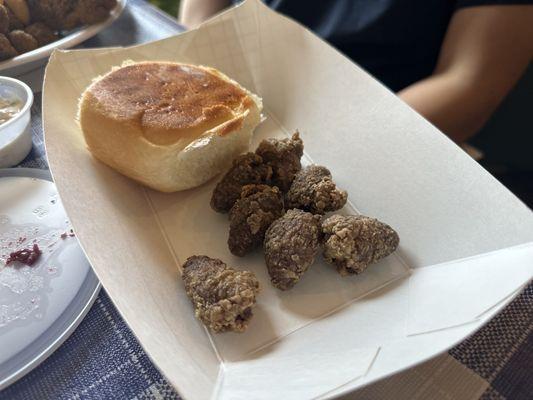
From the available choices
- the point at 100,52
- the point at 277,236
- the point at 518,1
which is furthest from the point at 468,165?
the point at 100,52

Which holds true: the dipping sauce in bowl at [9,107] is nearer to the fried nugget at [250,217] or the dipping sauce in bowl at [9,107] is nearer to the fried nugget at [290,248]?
the fried nugget at [250,217]

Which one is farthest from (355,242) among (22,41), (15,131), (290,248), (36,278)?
(22,41)

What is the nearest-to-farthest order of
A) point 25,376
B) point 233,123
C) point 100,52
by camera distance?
point 25,376, point 233,123, point 100,52

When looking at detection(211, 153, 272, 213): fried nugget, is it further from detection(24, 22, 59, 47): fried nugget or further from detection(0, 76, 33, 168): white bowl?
detection(24, 22, 59, 47): fried nugget

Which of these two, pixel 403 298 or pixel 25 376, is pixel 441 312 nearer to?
pixel 403 298

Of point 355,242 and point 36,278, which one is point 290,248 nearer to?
point 355,242
